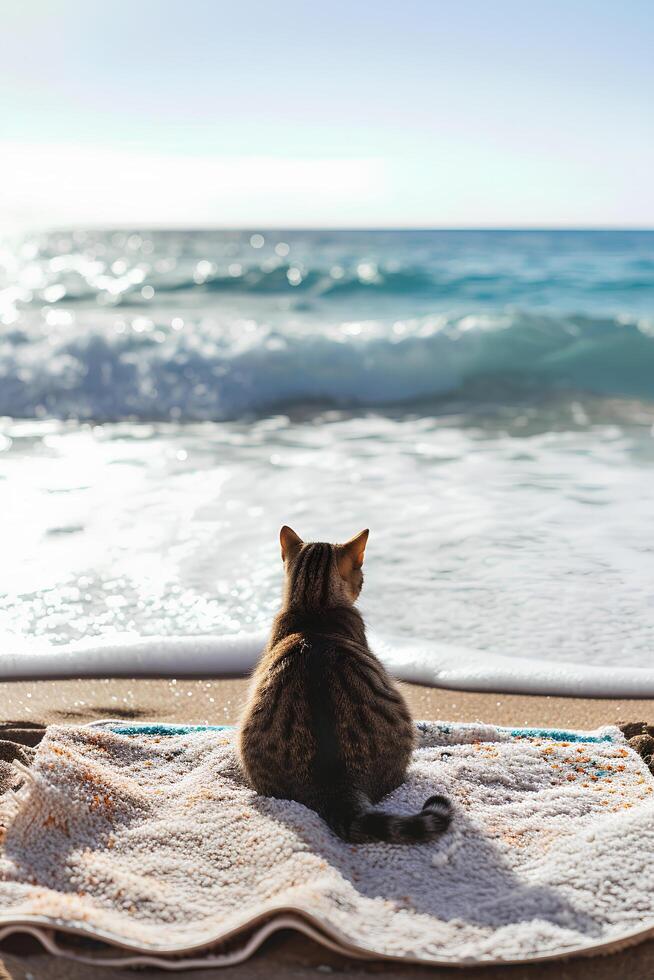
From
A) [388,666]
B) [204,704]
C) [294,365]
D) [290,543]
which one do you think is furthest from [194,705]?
[294,365]

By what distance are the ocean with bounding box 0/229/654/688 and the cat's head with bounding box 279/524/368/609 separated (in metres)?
1.02

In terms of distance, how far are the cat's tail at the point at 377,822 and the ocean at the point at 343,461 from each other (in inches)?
56.3

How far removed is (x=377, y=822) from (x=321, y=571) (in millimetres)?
736

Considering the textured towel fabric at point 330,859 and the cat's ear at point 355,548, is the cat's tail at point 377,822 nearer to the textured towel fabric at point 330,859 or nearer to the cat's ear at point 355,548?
the textured towel fabric at point 330,859

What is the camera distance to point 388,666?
3.42m

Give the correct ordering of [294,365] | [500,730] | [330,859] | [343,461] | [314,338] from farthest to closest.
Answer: [314,338], [294,365], [343,461], [500,730], [330,859]

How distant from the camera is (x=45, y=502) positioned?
5457 millimetres

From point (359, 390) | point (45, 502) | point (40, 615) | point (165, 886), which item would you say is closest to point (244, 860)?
point (165, 886)

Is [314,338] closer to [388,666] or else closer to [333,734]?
[388,666]

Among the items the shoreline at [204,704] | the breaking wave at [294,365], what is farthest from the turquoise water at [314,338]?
the shoreline at [204,704]

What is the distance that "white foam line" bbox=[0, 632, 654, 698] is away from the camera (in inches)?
127

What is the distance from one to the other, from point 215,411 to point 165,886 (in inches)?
302

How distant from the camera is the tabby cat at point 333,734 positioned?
6.80ft

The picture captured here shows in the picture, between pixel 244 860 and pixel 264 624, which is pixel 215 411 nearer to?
pixel 264 624
